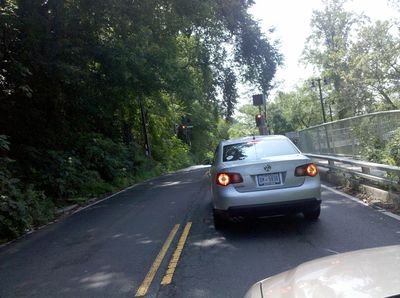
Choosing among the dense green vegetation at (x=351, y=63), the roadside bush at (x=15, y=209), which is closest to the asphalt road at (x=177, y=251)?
the roadside bush at (x=15, y=209)

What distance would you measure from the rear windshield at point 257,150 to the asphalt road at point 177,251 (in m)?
1.28

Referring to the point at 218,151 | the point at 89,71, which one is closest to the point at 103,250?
the point at 218,151

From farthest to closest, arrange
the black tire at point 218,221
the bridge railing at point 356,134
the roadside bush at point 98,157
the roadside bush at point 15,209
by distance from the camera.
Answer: the roadside bush at point 98,157 → the bridge railing at point 356,134 → the roadside bush at point 15,209 → the black tire at point 218,221

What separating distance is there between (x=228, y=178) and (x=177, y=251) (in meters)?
1.40

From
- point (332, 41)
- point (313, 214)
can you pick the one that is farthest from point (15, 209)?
point (332, 41)

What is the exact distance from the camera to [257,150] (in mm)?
8070

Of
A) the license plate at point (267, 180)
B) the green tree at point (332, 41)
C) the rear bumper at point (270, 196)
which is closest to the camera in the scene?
the rear bumper at point (270, 196)

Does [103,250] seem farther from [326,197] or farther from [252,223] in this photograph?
[326,197]

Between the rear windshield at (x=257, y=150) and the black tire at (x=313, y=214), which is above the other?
the rear windshield at (x=257, y=150)

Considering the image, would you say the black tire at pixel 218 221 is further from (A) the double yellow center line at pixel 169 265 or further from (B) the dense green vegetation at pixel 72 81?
(B) the dense green vegetation at pixel 72 81

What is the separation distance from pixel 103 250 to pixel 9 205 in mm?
3770

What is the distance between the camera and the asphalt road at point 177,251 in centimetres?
565

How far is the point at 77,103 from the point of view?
20.2m

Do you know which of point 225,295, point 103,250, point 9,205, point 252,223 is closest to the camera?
point 225,295
